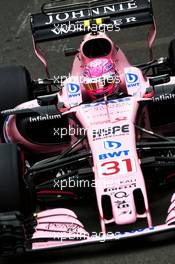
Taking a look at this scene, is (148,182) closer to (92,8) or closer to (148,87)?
(148,87)

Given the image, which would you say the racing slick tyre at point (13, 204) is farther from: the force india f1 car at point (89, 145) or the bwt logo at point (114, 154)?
the bwt logo at point (114, 154)

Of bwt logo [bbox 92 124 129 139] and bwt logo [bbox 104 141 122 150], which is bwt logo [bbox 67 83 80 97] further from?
bwt logo [bbox 104 141 122 150]

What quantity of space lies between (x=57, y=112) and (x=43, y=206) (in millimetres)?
1104

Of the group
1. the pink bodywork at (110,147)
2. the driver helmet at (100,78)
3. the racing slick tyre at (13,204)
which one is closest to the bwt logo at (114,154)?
the pink bodywork at (110,147)

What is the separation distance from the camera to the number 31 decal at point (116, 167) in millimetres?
6789

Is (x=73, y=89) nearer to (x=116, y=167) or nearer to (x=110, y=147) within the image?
(x=110, y=147)

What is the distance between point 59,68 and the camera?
10.7 m

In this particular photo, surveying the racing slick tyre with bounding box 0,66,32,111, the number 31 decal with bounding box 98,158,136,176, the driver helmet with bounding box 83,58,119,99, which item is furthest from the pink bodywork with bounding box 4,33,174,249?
the racing slick tyre with bounding box 0,66,32,111

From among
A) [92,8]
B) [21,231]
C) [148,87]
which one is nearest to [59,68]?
[92,8]

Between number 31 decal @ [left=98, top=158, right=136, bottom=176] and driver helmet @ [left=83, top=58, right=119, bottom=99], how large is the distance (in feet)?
3.51

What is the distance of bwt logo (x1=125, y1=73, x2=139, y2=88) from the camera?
310 inches

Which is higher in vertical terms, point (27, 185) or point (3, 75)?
point (3, 75)

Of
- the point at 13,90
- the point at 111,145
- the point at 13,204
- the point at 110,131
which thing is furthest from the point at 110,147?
the point at 13,90

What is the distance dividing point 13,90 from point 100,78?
4.08 ft
